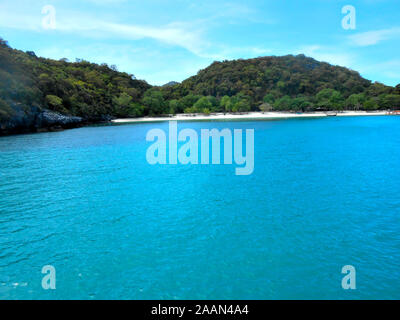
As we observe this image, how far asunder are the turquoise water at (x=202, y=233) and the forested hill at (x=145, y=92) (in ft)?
170

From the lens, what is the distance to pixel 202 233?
12438 millimetres

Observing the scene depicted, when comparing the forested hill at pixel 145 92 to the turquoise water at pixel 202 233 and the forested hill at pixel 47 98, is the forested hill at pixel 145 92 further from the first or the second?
the turquoise water at pixel 202 233

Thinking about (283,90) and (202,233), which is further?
(283,90)

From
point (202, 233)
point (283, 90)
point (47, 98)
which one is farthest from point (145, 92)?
point (202, 233)

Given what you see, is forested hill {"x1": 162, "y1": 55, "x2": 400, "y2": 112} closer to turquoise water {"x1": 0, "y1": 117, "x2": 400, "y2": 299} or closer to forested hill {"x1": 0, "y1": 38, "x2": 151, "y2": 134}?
forested hill {"x1": 0, "y1": 38, "x2": 151, "y2": 134}

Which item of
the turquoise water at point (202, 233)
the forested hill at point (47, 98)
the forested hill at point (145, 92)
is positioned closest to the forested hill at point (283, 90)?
the forested hill at point (145, 92)

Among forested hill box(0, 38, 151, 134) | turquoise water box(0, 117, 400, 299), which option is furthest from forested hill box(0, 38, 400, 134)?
turquoise water box(0, 117, 400, 299)

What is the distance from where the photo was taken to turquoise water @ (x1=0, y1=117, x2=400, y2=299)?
29.1 ft

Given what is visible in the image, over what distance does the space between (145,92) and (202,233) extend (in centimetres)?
15574

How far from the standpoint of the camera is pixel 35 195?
18000mm

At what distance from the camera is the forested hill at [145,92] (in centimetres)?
6488

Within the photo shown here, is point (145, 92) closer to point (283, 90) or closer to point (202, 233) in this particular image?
point (283, 90)

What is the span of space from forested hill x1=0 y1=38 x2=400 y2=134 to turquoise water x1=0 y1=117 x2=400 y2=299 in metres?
51.8
